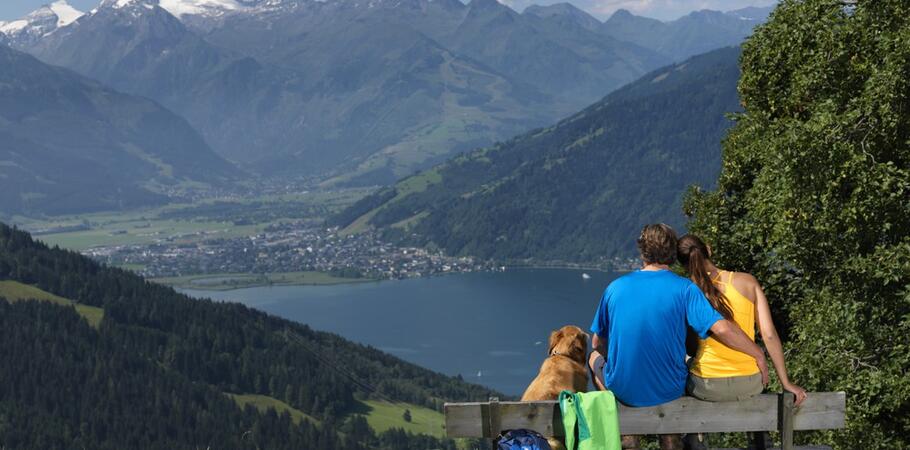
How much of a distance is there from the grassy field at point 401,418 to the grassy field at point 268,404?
37.9 ft

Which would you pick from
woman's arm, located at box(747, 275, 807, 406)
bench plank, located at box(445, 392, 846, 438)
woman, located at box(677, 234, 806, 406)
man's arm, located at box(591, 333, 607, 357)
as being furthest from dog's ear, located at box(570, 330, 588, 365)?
woman's arm, located at box(747, 275, 807, 406)

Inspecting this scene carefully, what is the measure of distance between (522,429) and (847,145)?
9.09 metres

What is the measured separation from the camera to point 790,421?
11.6 m

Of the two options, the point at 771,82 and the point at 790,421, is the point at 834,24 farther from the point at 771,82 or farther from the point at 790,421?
the point at 790,421

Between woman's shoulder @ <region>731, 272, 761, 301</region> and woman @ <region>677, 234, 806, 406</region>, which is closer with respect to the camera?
woman @ <region>677, 234, 806, 406</region>

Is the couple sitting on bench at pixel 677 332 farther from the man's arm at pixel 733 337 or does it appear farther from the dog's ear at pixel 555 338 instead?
the dog's ear at pixel 555 338

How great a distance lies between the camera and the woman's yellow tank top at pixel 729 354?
11914 mm

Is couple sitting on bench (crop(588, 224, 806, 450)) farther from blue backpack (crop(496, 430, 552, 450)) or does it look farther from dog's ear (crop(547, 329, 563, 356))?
dog's ear (crop(547, 329, 563, 356))

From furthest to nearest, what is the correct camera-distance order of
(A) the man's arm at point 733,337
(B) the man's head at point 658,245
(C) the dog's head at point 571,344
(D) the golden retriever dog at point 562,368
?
1. (C) the dog's head at point 571,344
2. (D) the golden retriever dog at point 562,368
3. (B) the man's head at point 658,245
4. (A) the man's arm at point 733,337

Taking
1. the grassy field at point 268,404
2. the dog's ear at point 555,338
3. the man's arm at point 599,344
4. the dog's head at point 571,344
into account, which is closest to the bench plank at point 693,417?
the man's arm at point 599,344

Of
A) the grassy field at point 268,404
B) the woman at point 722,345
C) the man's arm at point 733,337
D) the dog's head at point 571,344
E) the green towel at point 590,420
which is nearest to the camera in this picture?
the green towel at point 590,420

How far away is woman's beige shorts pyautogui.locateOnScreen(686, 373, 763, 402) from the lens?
469 inches

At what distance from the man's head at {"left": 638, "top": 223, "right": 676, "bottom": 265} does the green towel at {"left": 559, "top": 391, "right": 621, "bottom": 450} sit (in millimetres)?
1683

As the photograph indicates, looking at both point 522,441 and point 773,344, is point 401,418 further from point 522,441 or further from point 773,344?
point 522,441
